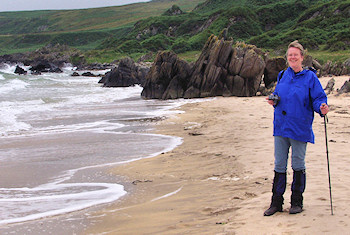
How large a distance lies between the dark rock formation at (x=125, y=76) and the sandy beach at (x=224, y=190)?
25.2 m

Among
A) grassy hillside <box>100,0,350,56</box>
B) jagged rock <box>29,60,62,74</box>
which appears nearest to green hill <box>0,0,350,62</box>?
grassy hillside <box>100,0,350,56</box>

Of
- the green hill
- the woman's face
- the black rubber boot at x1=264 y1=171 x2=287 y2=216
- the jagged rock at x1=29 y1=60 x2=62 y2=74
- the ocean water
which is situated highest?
the green hill

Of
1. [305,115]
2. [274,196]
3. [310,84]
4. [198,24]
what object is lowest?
[274,196]

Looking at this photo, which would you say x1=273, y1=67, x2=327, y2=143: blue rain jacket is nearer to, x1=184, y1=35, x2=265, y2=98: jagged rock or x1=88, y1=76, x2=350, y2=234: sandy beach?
x1=88, y1=76, x2=350, y2=234: sandy beach

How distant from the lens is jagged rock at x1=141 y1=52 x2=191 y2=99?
24.0m

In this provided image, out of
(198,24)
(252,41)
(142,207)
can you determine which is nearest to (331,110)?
(142,207)

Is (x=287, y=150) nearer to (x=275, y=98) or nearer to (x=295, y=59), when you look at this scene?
(x=275, y=98)

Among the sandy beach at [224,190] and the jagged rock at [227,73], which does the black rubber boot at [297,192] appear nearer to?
the sandy beach at [224,190]

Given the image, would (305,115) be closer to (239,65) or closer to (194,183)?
(194,183)

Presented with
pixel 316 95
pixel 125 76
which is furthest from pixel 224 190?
pixel 125 76

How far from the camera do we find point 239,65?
2297 cm

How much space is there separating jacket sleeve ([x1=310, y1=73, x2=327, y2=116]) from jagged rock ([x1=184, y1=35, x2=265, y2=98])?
711 inches

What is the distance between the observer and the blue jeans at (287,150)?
14.5ft

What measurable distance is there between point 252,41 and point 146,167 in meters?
50.6
